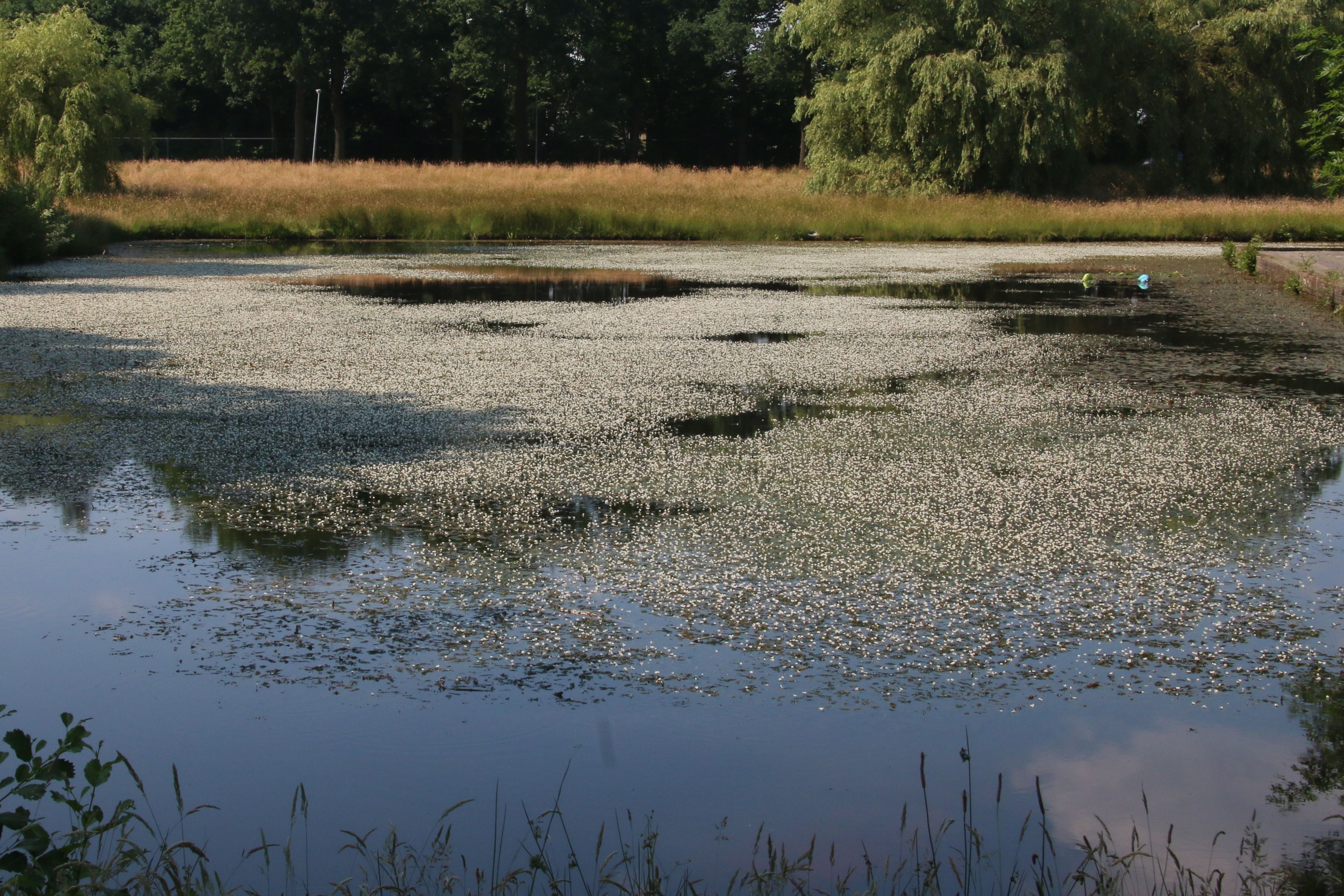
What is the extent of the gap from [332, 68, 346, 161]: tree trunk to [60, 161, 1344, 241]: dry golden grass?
22124 mm

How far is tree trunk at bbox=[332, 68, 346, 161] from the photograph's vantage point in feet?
170

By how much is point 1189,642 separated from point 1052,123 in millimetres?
28761

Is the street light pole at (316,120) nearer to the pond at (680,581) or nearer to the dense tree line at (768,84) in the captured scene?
the dense tree line at (768,84)

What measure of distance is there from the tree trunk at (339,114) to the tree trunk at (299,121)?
1.25 metres

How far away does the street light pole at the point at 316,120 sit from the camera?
48494 mm

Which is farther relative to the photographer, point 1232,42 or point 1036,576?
point 1232,42

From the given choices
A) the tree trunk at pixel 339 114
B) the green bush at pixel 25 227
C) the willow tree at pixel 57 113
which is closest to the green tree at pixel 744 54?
the tree trunk at pixel 339 114

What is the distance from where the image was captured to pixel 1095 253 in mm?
20797

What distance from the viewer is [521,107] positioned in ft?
173

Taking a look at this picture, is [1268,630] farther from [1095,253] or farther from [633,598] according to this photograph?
[1095,253]

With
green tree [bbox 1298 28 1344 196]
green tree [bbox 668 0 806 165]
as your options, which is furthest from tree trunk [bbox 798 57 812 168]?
green tree [bbox 1298 28 1344 196]

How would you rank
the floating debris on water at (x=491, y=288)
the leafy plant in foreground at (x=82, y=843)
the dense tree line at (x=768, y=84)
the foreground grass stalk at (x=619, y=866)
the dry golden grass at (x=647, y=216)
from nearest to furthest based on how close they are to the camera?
1. the leafy plant in foreground at (x=82, y=843)
2. the foreground grass stalk at (x=619, y=866)
3. the floating debris on water at (x=491, y=288)
4. the dry golden grass at (x=647, y=216)
5. the dense tree line at (x=768, y=84)

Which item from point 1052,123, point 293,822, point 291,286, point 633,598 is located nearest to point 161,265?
point 291,286

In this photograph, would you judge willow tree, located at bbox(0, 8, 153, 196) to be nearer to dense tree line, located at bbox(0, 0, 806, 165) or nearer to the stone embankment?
the stone embankment
